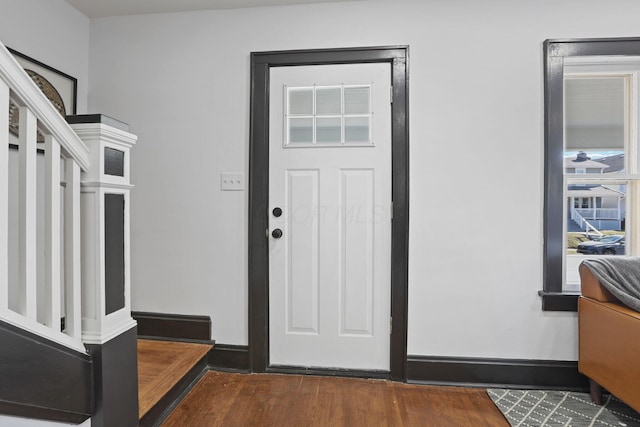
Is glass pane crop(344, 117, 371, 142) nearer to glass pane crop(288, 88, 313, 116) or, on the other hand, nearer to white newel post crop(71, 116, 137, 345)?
glass pane crop(288, 88, 313, 116)

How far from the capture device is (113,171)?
1.24m

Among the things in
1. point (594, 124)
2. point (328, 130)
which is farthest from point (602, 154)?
→ point (328, 130)

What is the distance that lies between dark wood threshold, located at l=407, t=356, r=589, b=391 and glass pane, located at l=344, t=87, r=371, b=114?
1.55 metres

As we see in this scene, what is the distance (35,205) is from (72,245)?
0.53 ft

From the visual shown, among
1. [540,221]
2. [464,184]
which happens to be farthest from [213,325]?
[540,221]

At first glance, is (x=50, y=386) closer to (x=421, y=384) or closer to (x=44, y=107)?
(x=44, y=107)

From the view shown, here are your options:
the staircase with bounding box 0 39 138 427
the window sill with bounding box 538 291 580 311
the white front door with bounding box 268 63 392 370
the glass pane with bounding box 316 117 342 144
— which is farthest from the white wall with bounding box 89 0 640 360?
the staircase with bounding box 0 39 138 427

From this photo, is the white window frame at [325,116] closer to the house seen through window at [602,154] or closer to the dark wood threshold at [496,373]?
the house seen through window at [602,154]

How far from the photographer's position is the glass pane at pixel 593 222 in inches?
81.9

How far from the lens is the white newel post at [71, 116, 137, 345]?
3.83ft

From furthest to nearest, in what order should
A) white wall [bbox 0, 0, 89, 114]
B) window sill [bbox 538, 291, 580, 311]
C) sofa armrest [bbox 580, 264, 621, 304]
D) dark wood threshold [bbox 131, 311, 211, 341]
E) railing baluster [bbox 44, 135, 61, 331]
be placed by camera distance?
dark wood threshold [bbox 131, 311, 211, 341]
window sill [bbox 538, 291, 580, 311]
white wall [bbox 0, 0, 89, 114]
sofa armrest [bbox 580, 264, 621, 304]
railing baluster [bbox 44, 135, 61, 331]

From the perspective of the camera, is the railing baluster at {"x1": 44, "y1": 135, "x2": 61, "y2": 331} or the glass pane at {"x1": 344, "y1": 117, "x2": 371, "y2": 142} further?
the glass pane at {"x1": 344, "y1": 117, "x2": 371, "y2": 142}

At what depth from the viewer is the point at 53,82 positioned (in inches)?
82.7

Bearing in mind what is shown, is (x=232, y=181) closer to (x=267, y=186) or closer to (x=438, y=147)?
(x=267, y=186)
